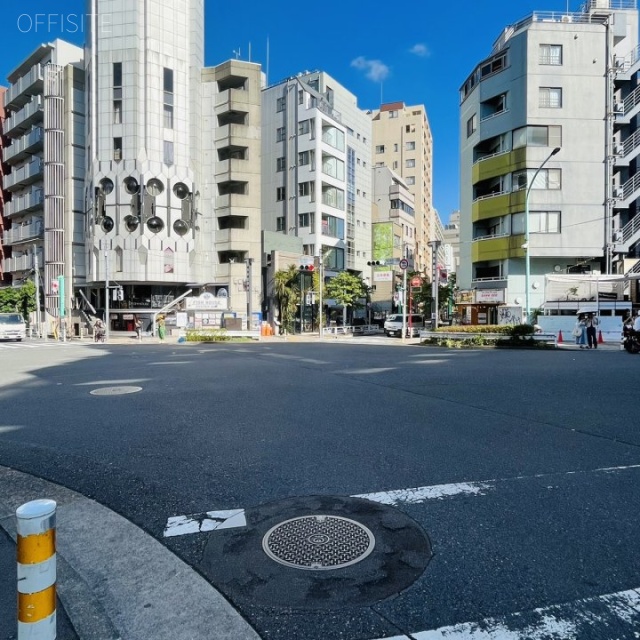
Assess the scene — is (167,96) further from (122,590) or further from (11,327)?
(122,590)

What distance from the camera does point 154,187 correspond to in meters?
38.6

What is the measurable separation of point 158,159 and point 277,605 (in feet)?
134

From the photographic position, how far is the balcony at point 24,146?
45647 millimetres

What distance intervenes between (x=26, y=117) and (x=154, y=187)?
1961 centimetres

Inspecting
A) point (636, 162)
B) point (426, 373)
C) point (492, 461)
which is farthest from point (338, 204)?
point (492, 461)

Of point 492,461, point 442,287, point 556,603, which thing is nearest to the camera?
point 556,603

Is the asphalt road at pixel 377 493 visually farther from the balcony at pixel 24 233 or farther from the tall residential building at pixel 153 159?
the balcony at pixel 24 233

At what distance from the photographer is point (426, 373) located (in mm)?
12391

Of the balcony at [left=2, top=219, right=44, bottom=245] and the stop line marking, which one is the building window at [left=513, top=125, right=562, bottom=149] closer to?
the stop line marking

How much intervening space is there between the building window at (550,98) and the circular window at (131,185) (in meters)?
31.6

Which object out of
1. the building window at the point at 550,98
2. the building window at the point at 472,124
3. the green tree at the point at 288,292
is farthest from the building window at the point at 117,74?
the building window at the point at 550,98

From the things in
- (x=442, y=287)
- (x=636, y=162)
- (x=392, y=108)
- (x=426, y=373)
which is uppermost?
(x=392, y=108)

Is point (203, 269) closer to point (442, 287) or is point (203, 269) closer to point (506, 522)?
point (442, 287)

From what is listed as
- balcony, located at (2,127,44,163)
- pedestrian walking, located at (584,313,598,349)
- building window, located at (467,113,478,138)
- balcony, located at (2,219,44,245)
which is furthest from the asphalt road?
balcony, located at (2,127,44,163)
